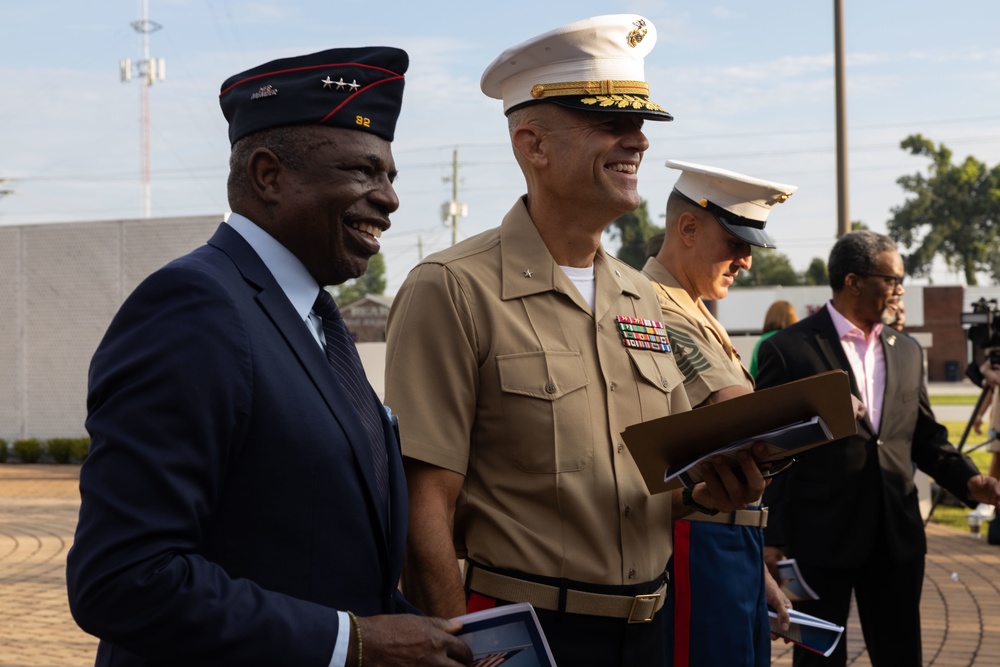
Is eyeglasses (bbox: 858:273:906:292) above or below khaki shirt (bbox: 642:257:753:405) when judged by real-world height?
above

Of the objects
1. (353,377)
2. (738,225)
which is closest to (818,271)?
(738,225)

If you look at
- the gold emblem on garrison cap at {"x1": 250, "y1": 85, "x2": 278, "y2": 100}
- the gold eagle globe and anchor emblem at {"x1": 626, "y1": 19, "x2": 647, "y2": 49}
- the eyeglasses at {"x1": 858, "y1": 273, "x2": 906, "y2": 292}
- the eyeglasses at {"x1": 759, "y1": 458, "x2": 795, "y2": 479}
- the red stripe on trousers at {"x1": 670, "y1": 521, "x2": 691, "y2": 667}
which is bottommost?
the red stripe on trousers at {"x1": 670, "y1": 521, "x2": 691, "y2": 667}

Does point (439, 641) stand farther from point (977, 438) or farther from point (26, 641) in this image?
point (977, 438)

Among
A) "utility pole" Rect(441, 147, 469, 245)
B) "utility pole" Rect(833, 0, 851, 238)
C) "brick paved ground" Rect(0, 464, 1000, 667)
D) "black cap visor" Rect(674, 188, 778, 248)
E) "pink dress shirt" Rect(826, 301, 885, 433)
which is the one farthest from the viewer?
"utility pole" Rect(441, 147, 469, 245)

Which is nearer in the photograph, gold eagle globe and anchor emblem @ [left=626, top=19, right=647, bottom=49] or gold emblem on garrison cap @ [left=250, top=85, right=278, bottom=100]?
gold emblem on garrison cap @ [left=250, top=85, right=278, bottom=100]

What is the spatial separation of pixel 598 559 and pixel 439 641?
0.92 meters

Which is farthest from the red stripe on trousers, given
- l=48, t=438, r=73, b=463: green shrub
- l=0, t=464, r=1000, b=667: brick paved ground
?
l=48, t=438, r=73, b=463: green shrub

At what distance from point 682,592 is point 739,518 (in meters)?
0.31

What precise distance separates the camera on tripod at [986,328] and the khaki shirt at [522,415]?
5.56 meters

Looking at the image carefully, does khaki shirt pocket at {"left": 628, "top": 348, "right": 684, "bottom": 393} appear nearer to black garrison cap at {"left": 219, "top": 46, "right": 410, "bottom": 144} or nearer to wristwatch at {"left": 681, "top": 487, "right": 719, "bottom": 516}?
wristwatch at {"left": 681, "top": 487, "right": 719, "bottom": 516}

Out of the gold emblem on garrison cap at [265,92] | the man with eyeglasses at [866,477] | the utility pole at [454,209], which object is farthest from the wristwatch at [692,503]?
the utility pole at [454,209]

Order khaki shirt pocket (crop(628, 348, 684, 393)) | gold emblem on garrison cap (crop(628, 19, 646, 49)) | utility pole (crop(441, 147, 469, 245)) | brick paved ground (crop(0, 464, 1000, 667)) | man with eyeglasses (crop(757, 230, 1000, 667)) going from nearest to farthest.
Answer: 1. khaki shirt pocket (crop(628, 348, 684, 393))
2. gold emblem on garrison cap (crop(628, 19, 646, 49))
3. man with eyeglasses (crop(757, 230, 1000, 667))
4. brick paved ground (crop(0, 464, 1000, 667))
5. utility pole (crop(441, 147, 469, 245))

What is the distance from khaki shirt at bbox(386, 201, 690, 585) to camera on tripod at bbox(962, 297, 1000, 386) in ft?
18.2

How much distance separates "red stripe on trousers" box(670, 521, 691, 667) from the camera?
3283 millimetres
